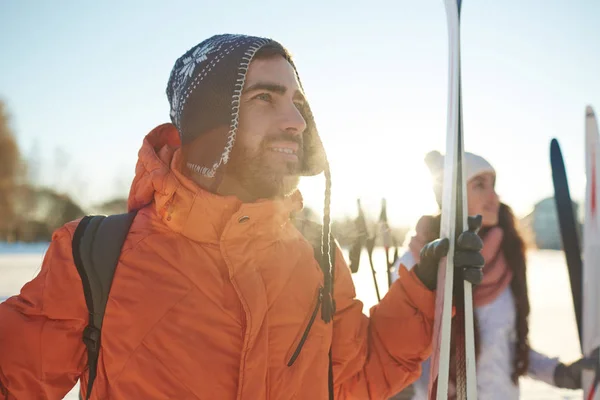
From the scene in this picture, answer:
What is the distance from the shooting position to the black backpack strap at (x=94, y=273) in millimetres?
1228

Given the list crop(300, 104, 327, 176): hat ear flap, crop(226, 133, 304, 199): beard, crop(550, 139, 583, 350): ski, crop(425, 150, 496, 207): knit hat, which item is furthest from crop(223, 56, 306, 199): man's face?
crop(425, 150, 496, 207): knit hat

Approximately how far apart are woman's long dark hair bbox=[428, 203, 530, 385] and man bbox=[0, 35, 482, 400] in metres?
0.73

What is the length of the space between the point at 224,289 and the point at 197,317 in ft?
0.35

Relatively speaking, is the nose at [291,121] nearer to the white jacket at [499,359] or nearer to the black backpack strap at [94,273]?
the black backpack strap at [94,273]

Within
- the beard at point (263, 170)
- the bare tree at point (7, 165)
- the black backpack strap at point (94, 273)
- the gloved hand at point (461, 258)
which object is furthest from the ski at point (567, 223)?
the bare tree at point (7, 165)

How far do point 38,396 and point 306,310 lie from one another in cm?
77

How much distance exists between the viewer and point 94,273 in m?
1.24

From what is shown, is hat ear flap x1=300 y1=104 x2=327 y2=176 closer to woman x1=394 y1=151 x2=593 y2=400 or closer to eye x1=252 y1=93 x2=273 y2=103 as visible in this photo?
eye x1=252 y1=93 x2=273 y2=103

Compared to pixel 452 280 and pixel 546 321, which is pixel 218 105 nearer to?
pixel 452 280

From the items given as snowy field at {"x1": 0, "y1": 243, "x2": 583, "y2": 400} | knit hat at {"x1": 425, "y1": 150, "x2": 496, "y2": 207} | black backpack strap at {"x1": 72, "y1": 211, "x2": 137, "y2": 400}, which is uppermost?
knit hat at {"x1": 425, "y1": 150, "x2": 496, "y2": 207}

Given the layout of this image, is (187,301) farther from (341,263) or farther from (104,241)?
(341,263)

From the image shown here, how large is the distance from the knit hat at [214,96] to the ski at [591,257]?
2.84 ft

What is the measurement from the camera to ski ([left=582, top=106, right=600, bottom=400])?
1.29 metres

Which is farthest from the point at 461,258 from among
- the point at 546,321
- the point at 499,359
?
the point at 546,321
